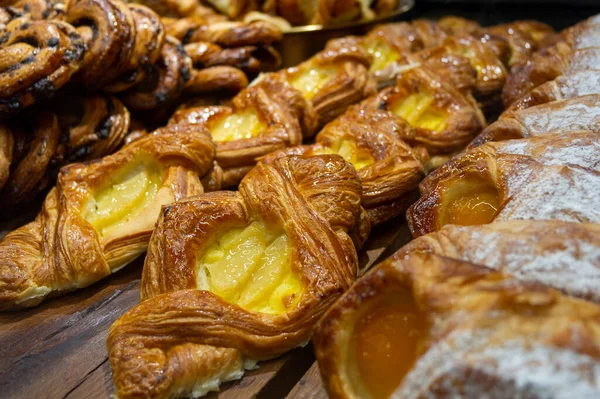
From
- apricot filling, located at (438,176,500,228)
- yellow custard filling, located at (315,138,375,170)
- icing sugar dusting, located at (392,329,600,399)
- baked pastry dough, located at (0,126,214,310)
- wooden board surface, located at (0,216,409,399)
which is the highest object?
icing sugar dusting, located at (392,329,600,399)

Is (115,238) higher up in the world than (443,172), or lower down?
lower down

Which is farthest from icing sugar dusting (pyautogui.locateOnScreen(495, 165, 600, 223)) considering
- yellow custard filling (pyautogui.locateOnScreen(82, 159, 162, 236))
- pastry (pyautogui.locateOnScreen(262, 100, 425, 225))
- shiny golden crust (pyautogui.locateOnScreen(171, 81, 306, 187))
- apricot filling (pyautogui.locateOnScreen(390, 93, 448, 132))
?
yellow custard filling (pyautogui.locateOnScreen(82, 159, 162, 236))

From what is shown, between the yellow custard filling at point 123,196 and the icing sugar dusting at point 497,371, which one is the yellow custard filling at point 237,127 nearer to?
the yellow custard filling at point 123,196

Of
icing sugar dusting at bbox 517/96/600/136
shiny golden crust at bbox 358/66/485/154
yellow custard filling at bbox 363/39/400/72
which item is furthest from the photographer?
Answer: yellow custard filling at bbox 363/39/400/72

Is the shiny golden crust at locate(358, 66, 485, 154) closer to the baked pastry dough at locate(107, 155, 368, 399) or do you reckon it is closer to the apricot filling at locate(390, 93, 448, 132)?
the apricot filling at locate(390, 93, 448, 132)

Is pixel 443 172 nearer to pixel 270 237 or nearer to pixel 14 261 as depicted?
pixel 270 237

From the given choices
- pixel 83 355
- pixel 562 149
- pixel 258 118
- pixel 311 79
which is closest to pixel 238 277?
pixel 83 355

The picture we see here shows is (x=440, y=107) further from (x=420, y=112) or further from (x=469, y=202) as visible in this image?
(x=469, y=202)

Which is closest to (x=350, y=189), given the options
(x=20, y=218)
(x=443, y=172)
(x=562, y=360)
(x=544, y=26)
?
(x=443, y=172)
